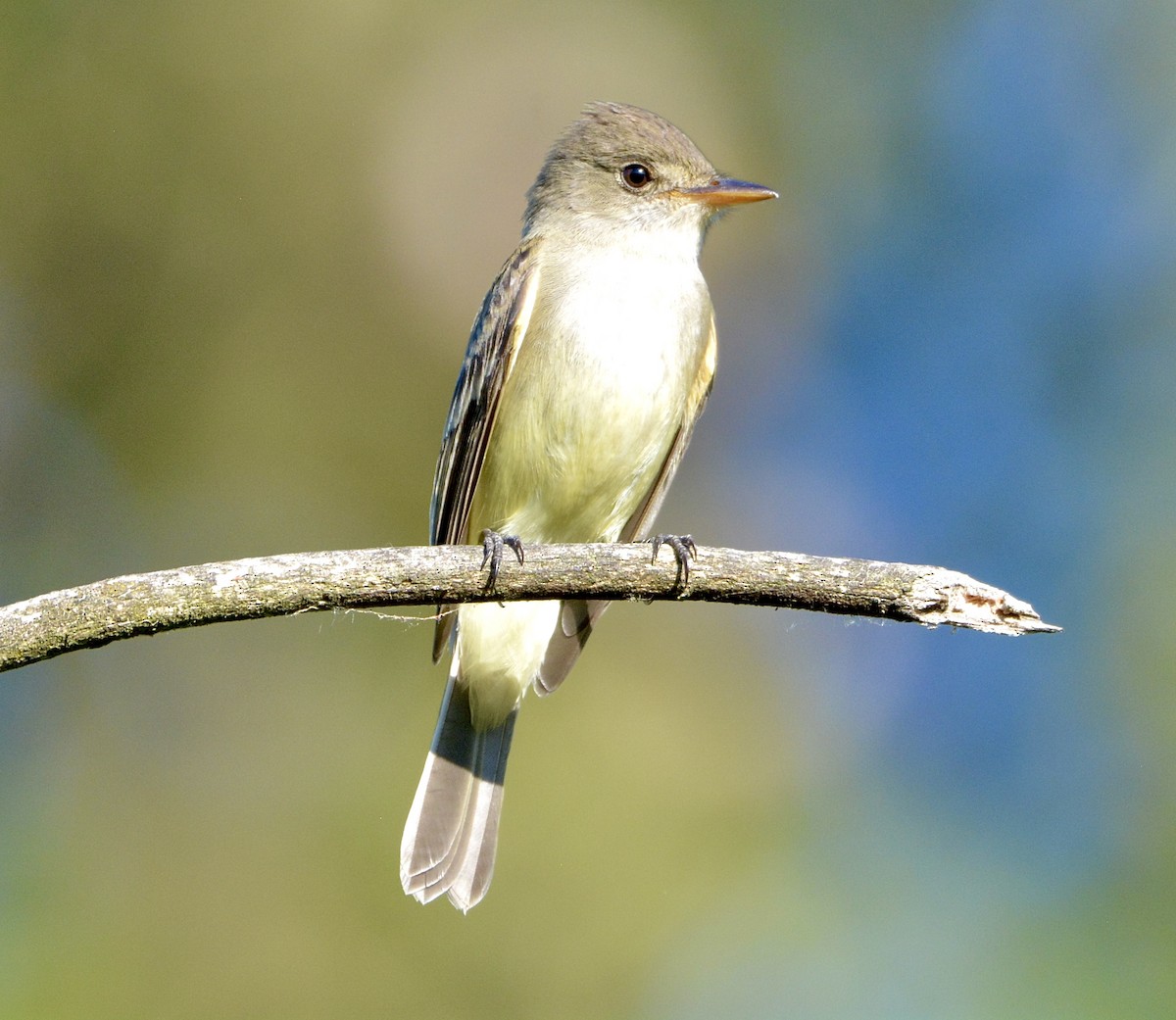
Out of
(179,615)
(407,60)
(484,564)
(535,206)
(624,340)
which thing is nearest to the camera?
(179,615)

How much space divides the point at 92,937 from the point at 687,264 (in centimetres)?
399

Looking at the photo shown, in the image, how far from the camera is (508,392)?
486cm

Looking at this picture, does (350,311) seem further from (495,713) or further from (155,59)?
(495,713)

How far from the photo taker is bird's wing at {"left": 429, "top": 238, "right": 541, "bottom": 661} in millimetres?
4875

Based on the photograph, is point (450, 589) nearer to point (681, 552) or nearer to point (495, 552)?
point (495, 552)

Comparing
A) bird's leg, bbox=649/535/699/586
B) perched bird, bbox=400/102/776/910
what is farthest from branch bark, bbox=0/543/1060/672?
perched bird, bbox=400/102/776/910

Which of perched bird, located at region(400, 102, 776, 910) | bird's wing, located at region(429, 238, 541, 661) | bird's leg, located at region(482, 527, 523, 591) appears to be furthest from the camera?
bird's wing, located at region(429, 238, 541, 661)

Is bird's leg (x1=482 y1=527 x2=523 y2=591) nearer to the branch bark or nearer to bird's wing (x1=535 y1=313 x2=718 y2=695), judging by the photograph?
the branch bark

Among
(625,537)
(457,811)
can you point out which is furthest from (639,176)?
(457,811)

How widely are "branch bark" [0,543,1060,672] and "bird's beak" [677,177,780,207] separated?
2.30 m

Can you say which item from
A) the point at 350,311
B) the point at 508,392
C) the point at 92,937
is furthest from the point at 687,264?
the point at 92,937

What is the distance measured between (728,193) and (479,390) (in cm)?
130

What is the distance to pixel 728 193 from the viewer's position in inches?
202

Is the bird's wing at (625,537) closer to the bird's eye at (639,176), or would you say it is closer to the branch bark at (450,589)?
the bird's eye at (639,176)
